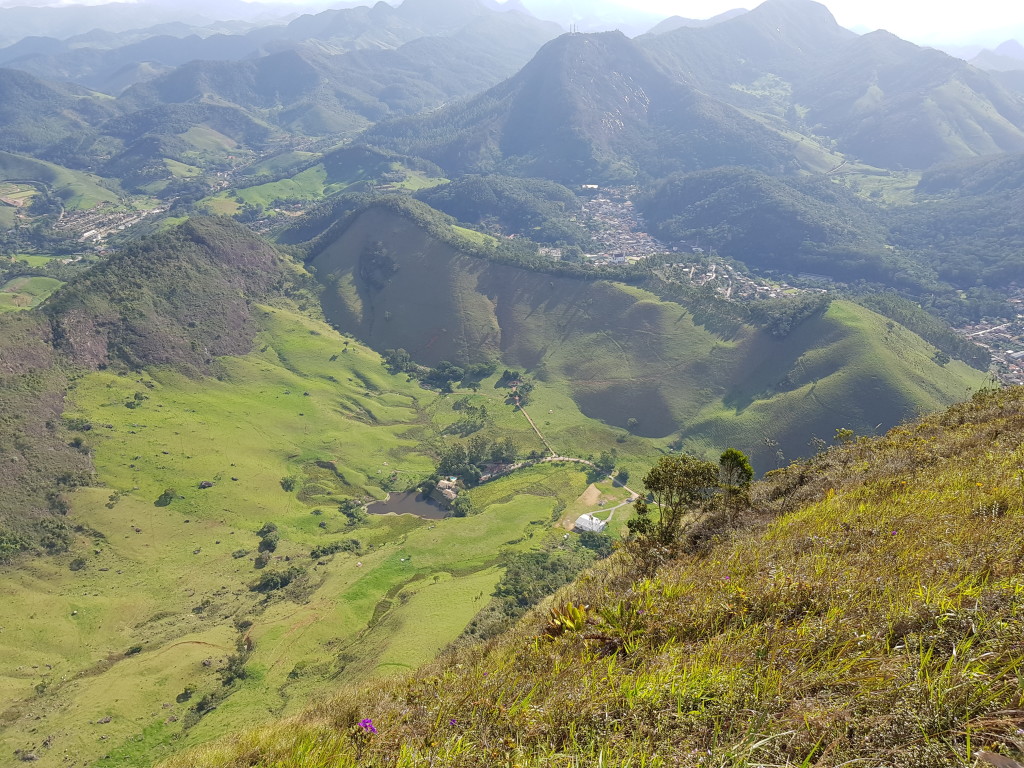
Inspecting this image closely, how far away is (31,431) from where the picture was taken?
67.9m

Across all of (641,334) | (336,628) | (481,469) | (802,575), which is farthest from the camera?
(641,334)

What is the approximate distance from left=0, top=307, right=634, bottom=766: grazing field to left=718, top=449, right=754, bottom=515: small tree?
28877 millimetres

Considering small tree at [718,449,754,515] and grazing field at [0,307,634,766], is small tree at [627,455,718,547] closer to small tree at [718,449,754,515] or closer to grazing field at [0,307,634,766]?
small tree at [718,449,754,515]

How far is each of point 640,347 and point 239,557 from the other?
76.4m

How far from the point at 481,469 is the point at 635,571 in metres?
68.9

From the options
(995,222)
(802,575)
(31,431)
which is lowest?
(31,431)

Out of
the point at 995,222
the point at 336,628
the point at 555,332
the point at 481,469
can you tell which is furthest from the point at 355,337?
the point at 995,222

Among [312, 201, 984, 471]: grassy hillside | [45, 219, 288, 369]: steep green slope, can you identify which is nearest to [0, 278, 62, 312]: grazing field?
[45, 219, 288, 369]: steep green slope

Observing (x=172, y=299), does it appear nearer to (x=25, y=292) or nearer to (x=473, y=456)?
(x=25, y=292)

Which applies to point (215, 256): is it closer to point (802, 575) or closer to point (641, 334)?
point (641, 334)

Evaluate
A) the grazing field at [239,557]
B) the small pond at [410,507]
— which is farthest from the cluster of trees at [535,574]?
the small pond at [410,507]

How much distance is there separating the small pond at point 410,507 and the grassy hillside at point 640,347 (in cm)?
3560

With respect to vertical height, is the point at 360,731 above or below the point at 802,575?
below

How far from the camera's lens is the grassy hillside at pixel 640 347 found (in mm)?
82875
